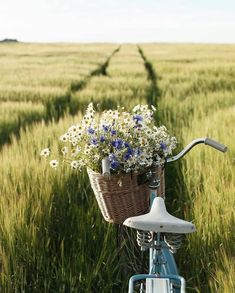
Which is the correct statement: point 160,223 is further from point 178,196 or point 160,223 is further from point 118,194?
point 178,196

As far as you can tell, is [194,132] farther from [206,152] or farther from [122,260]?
[122,260]

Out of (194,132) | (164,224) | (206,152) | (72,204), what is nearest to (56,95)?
(194,132)

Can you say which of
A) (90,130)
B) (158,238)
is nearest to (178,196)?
(90,130)

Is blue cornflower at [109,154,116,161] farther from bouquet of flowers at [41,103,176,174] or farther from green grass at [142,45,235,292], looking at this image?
green grass at [142,45,235,292]

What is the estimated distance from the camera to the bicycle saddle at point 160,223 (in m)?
1.47

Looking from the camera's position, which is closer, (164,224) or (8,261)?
(164,224)

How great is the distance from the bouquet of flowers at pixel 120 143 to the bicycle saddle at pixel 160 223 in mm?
702

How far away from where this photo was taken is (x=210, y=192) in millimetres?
3035

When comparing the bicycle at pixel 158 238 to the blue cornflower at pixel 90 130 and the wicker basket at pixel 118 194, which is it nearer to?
the wicker basket at pixel 118 194

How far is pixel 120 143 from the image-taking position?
2.29 meters

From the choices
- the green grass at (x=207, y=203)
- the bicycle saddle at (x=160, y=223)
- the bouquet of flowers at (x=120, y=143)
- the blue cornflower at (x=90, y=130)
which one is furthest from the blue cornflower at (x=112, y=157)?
the bicycle saddle at (x=160, y=223)

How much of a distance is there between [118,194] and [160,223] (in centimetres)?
74

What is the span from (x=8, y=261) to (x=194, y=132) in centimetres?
271

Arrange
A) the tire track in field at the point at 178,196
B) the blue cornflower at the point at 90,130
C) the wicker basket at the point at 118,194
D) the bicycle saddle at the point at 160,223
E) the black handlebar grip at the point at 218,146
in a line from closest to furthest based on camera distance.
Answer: the bicycle saddle at the point at 160,223 < the black handlebar grip at the point at 218,146 < the wicker basket at the point at 118,194 < the blue cornflower at the point at 90,130 < the tire track in field at the point at 178,196
